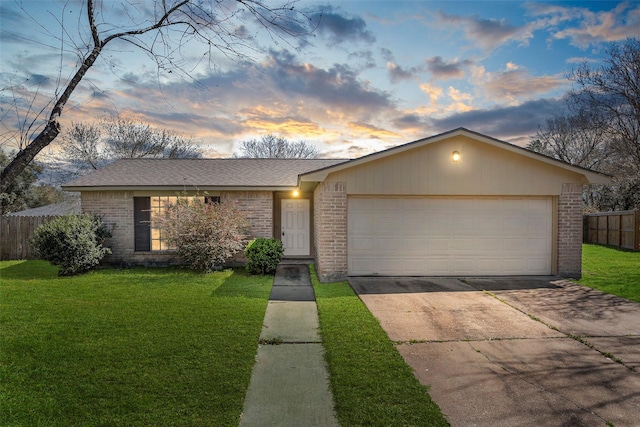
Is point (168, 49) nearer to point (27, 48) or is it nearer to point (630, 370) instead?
point (27, 48)

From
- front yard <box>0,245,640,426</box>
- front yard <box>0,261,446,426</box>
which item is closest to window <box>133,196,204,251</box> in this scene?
front yard <box>0,245,640,426</box>

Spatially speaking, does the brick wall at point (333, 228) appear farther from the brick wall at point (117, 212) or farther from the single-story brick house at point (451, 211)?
the brick wall at point (117, 212)

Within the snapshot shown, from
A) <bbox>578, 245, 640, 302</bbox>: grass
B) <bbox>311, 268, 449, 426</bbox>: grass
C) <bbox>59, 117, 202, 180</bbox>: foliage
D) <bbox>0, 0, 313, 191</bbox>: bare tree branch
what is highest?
<bbox>59, 117, 202, 180</bbox>: foliage

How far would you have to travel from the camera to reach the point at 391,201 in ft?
31.1

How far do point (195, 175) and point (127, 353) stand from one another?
943 centimetres

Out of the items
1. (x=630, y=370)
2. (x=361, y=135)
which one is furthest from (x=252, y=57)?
(x=361, y=135)

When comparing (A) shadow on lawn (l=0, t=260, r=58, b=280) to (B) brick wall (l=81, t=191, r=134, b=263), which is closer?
(A) shadow on lawn (l=0, t=260, r=58, b=280)

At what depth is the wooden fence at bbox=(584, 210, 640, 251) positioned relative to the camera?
16.1 metres

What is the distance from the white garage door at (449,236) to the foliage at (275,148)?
27.7 m

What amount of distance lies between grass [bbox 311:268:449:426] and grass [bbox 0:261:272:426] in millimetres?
990

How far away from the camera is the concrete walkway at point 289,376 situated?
10.5ft

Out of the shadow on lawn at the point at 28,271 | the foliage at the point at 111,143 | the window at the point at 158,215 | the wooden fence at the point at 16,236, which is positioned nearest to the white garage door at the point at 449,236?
the window at the point at 158,215

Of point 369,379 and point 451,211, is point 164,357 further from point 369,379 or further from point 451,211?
point 451,211

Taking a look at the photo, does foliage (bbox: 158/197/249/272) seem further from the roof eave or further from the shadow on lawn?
the shadow on lawn
